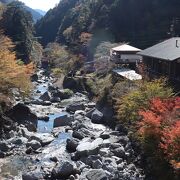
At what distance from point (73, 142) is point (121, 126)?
554 centimetres

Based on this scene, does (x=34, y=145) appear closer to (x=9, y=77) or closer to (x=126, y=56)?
(x=9, y=77)

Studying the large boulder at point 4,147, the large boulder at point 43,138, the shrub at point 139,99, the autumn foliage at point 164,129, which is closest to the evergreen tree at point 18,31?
the large boulder at point 43,138

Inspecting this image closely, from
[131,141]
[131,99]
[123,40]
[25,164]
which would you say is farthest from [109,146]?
[123,40]

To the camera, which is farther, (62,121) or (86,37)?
(86,37)

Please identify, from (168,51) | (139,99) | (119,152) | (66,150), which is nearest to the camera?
(139,99)

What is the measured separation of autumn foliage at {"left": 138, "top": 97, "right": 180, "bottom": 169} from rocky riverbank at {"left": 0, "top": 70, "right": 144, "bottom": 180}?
2.92 m

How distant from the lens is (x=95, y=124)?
121 feet

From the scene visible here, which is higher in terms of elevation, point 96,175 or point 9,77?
point 9,77

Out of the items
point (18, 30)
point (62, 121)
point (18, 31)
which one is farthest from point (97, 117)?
point (18, 30)

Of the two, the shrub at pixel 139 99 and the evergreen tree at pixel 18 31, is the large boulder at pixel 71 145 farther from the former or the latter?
the evergreen tree at pixel 18 31

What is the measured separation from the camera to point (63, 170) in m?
22.8

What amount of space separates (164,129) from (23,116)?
1950cm

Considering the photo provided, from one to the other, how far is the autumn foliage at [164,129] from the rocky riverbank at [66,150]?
2.92 meters

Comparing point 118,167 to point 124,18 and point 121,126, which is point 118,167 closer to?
point 121,126
